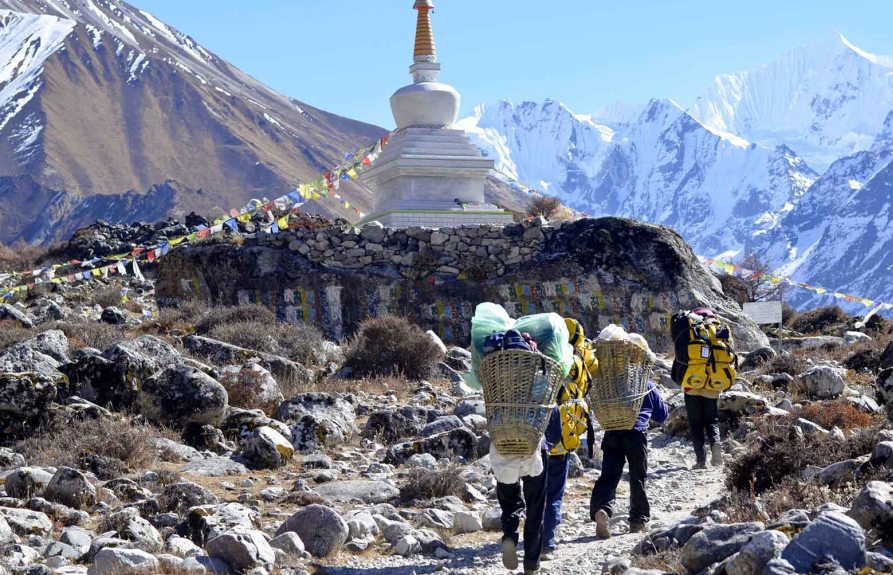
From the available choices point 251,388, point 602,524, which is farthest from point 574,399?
point 251,388

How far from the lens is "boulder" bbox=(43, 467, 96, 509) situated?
8523 millimetres

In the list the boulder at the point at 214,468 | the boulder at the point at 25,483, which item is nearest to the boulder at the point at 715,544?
the boulder at the point at 25,483

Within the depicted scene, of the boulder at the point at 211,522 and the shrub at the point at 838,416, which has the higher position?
the shrub at the point at 838,416

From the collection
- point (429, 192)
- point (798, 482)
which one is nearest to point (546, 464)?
point (798, 482)

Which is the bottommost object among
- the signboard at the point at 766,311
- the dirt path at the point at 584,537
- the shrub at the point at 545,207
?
the dirt path at the point at 584,537

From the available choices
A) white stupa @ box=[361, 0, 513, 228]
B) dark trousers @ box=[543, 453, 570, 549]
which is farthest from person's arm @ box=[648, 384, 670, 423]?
white stupa @ box=[361, 0, 513, 228]

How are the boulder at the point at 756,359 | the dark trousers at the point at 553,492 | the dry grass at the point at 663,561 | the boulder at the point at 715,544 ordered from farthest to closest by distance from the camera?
1. the boulder at the point at 756,359
2. the dark trousers at the point at 553,492
3. the dry grass at the point at 663,561
4. the boulder at the point at 715,544

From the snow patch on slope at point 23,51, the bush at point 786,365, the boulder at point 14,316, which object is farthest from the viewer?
the snow patch on slope at point 23,51

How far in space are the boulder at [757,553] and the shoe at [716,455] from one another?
5490mm

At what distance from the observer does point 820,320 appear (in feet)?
88.0

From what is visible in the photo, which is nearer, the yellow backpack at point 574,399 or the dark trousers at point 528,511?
the dark trousers at point 528,511

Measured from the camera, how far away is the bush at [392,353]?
641 inches

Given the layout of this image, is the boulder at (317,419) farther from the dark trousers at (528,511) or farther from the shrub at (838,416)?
the dark trousers at (528,511)

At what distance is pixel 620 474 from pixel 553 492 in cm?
95
